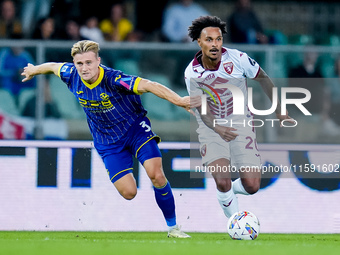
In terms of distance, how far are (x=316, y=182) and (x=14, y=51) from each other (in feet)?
13.5

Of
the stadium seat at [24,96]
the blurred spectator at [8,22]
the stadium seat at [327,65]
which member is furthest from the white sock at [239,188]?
the blurred spectator at [8,22]

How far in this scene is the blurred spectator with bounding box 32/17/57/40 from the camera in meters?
11.0

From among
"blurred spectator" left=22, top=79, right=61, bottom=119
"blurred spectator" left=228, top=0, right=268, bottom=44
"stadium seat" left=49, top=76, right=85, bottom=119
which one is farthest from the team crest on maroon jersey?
"blurred spectator" left=228, top=0, right=268, bottom=44

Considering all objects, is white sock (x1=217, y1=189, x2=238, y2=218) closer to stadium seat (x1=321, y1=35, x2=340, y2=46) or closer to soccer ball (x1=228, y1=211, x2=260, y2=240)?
soccer ball (x1=228, y1=211, x2=260, y2=240)

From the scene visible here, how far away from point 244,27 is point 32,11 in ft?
10.9

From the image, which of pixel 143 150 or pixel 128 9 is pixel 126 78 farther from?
pixel 128 9

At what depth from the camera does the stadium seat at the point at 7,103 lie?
9.84 m

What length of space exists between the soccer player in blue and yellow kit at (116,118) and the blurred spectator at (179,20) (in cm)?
394

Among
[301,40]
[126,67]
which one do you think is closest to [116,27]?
[126,67]

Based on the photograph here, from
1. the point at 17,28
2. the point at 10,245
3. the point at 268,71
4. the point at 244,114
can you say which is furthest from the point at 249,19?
the point at 10,245

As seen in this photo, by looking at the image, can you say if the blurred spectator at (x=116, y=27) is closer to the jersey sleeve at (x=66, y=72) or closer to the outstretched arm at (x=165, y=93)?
the jersey sleeve at (x=66, y=72)

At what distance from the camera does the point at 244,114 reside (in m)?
8.16

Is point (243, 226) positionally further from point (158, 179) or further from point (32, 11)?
point (32, 11)

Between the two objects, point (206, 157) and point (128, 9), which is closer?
point (206, 157)
